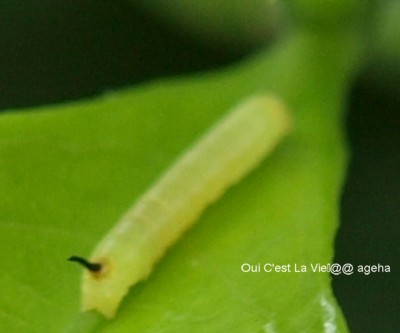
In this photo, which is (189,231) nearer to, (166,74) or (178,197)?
(178,197)

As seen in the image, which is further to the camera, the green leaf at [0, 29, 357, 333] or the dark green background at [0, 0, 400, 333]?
the dark green background at [0, 0, 400, 333]

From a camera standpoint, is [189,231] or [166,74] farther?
[166,74]

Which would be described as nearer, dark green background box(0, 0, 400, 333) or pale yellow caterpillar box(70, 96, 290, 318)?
pale yellow caterpillar box(70, 96, 290, 318)

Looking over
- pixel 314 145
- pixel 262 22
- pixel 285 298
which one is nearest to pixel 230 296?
pixel 285 298

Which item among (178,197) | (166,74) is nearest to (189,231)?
(178,197)

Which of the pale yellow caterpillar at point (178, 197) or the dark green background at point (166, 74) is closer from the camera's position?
the pale yellow caterpillar at point (178, 197)
